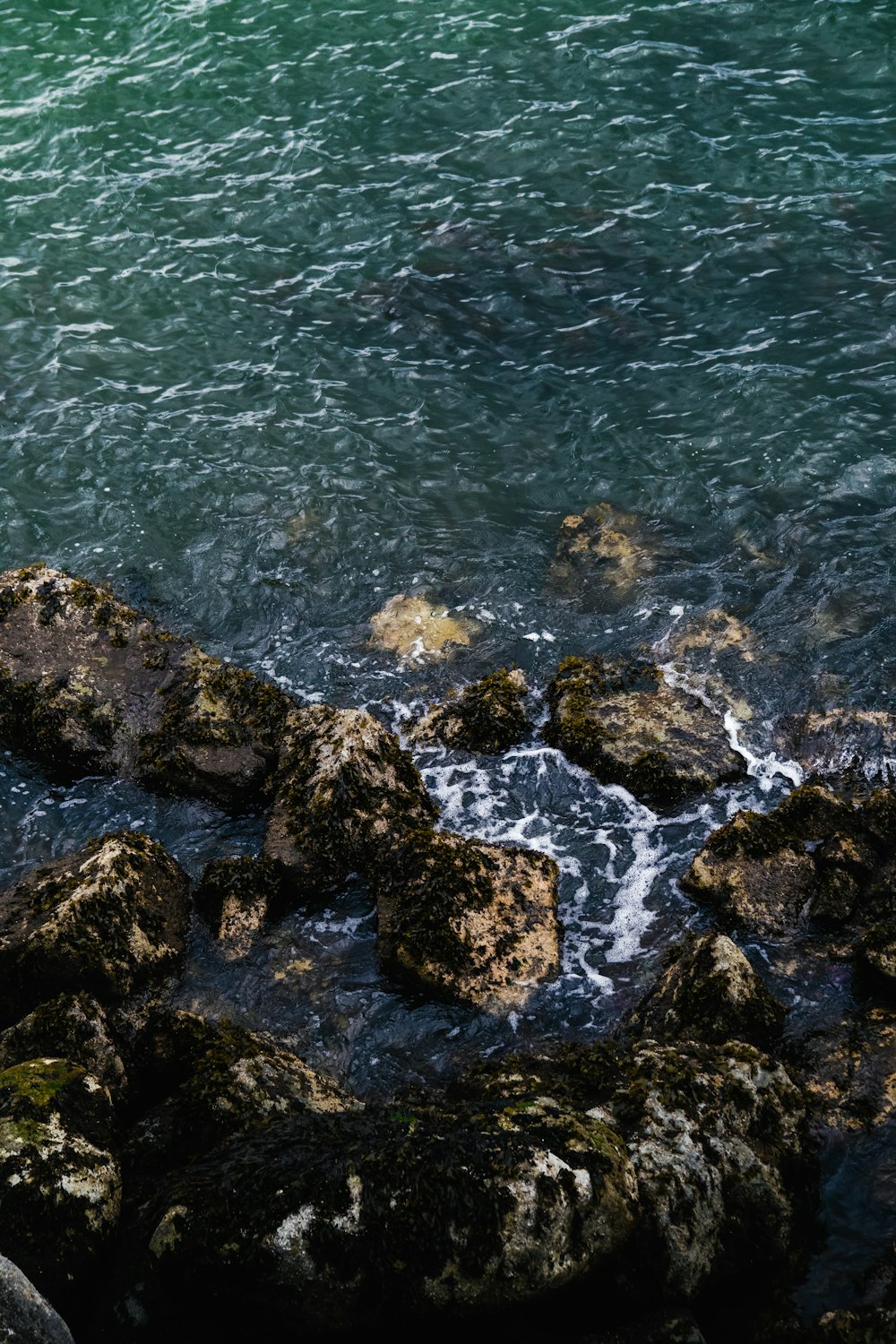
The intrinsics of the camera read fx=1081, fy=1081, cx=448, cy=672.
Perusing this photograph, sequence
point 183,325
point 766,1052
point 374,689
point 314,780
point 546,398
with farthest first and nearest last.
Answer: point 183,325 → point 546,398 → point 374,689 → point 314,780 → point 766,1052

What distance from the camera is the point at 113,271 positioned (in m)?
23.7

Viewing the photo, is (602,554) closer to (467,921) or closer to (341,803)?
(341,803)

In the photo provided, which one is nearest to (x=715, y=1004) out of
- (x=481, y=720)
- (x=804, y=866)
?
(x=804, y=866)

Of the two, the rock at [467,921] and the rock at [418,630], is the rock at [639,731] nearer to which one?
the rock at [418,630]

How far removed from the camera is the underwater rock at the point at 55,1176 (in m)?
7.13

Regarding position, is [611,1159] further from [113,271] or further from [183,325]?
[113,271]

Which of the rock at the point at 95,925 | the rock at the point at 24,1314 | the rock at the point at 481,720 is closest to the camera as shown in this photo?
the rock at the point at 24,1314

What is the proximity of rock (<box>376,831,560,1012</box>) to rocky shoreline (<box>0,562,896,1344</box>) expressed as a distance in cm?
3

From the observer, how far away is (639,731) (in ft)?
45.2

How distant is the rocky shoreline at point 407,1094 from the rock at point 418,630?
1.41 meters

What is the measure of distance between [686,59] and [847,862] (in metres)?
23.5

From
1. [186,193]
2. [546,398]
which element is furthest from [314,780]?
[186,193]

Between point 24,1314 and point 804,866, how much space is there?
829cm

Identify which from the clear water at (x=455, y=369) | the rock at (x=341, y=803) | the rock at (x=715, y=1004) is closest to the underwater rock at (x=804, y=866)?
the clear water at (x=455, y=369)
